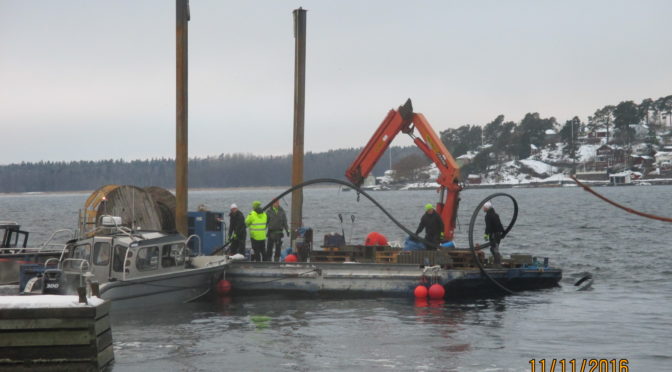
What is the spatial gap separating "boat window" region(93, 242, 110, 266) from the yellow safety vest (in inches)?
207

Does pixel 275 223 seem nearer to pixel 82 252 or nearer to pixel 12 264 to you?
pixel 82 252

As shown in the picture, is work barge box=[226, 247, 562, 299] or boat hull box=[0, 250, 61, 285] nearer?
boat hull box=[0, 250, 61, 285]

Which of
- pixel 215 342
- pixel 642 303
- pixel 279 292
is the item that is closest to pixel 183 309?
pixel 279 292

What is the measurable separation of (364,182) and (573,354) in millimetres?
12578

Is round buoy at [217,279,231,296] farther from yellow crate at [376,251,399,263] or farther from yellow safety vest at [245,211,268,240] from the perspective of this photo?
yellow crate at [376,251,399,263]

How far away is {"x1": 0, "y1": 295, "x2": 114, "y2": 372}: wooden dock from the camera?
37.9ft

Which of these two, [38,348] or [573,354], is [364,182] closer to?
[573,354]

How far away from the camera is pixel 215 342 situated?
17.1 metres

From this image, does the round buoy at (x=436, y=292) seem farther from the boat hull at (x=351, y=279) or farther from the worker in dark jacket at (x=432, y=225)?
the worker in dark jacket at (x=432, y=225)

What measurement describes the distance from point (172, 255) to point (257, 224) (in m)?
3.75
